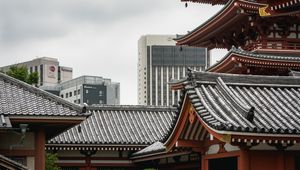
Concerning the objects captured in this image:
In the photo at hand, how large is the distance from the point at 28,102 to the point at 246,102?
8.25 meters

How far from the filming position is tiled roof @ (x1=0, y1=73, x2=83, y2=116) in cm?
2212

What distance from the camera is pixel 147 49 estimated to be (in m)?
159

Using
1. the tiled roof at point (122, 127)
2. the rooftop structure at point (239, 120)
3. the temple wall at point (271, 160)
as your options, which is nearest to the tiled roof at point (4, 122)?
the rooftop structure at point (239, 120)

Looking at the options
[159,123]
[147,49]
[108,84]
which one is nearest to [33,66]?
[108,84]

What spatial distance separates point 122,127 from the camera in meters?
37.8

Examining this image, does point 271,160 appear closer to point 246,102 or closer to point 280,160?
point 280,160

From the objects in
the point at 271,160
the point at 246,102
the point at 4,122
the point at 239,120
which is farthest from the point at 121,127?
the point at 239,120

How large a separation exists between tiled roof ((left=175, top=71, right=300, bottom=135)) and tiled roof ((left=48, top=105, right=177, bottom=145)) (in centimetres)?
1143

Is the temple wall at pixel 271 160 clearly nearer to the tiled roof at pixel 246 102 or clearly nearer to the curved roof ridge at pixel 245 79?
the tiled roof at pixel 246 102

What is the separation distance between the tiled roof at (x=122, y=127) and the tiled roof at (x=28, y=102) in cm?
867

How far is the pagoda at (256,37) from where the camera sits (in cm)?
3083

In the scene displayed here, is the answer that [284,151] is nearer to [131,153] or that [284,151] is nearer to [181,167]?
[181,167]

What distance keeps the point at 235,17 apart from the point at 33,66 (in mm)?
133430

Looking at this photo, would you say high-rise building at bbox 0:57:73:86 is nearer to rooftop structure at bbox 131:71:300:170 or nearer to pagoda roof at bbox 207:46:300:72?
pagoda roof at bbox 207:46:300:72
